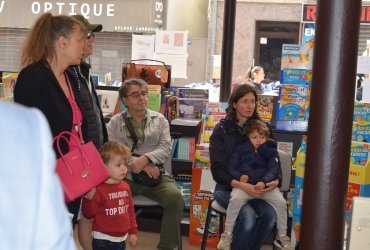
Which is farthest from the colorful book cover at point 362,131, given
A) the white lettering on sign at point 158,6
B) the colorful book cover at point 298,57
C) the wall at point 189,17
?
the wall at point 189,17

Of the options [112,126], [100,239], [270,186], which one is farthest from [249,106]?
[100,239]

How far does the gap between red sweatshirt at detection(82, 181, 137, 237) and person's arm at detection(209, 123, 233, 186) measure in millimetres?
802

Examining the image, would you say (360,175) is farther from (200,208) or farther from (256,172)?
(200,208)

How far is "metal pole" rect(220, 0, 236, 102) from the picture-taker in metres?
7.03

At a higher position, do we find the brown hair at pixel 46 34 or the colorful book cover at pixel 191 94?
the brown hair at pixel 46 34

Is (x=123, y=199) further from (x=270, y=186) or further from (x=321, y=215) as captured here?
(x=321, y=215)

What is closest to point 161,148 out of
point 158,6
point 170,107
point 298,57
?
point 170,107

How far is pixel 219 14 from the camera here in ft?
44.5

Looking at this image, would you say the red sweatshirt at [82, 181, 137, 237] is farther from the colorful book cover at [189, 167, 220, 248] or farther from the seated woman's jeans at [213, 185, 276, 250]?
the colorful book cover at [189, 167, 220, 248]

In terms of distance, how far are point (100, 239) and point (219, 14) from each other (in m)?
10.8

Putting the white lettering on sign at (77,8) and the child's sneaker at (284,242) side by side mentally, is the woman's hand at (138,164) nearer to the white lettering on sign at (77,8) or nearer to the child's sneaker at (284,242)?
the child's sneaker at (284,242)

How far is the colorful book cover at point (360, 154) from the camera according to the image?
152 inches

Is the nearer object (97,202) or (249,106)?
(97,202)

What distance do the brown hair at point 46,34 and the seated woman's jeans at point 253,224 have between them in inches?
64.2
